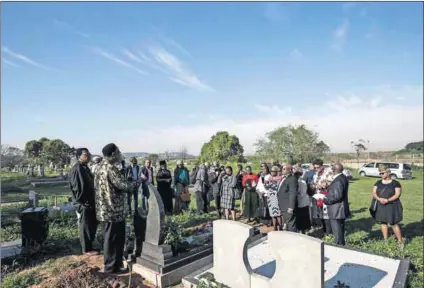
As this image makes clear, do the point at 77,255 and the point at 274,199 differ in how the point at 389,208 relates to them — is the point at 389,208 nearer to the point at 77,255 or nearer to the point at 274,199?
the point at 274,199

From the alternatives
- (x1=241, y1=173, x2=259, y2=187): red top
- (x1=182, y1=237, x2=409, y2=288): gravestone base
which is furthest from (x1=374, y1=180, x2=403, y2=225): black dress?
(x1=241, y1=173, x2=259, y2=187): red top

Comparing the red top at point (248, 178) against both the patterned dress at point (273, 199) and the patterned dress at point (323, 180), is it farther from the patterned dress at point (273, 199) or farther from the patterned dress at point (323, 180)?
the patterned dress at point (323, 180)

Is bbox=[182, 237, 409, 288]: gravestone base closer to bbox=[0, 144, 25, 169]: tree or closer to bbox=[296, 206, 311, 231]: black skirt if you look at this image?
bbox=[296, 206, 311, 231]: black skirt

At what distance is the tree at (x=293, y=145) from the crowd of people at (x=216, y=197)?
2638 centimetres

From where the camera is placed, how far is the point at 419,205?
466 inches

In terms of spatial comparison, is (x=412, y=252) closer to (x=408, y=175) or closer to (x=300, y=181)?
(x=300, y=181)

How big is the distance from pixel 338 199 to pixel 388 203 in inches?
50.6

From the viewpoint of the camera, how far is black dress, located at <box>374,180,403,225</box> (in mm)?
6258

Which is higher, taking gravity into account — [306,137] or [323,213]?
[306,137]

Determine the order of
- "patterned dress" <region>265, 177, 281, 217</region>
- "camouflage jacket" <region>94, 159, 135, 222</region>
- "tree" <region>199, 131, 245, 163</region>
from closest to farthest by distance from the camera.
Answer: "camouflage jacket" <region>94, 159, 135, 222</region>
"patterned dress" <region>265, 177, 281, 217</region>
"tree" <region>199, 131, 245, 163</region>

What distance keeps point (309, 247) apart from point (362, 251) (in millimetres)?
2779

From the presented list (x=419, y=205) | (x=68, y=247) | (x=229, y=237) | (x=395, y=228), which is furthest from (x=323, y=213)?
(x=419, y=205)

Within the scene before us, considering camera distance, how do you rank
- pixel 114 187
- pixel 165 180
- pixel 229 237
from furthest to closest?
pixel 165 180, pixel 114 187, pixel 229 237

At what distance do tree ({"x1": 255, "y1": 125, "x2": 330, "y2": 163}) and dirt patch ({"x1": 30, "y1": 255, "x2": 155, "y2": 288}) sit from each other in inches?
1228
